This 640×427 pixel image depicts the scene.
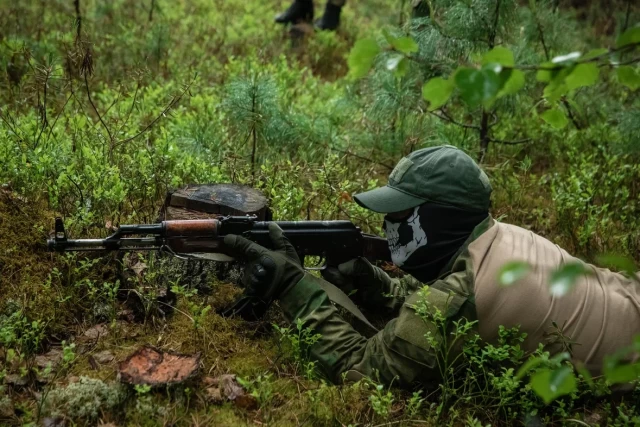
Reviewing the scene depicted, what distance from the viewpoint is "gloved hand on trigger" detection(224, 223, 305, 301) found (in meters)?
3.62

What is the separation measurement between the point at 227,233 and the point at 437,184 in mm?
1115

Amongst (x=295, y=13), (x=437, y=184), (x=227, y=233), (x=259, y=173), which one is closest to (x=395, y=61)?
(x=437, y=184)

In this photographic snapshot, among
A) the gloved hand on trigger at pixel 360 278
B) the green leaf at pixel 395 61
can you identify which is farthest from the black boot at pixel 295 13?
the green leaf at pixel 395 61

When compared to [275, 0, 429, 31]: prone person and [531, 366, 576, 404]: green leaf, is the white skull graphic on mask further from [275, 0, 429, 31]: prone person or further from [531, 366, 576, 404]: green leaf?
[275, 0, 429, 31]: prone person

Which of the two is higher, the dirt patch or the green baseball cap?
the green baseball cap

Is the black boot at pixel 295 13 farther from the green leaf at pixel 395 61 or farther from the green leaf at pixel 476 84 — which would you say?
the green leaf at pixel 476 84

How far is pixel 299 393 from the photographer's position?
3.43 m

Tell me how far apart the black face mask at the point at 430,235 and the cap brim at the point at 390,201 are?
0.18 feet

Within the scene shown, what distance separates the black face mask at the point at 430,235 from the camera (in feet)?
11.7

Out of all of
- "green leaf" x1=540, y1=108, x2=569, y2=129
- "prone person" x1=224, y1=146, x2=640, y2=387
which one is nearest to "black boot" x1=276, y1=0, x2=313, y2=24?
"prone person" x1=224, y1=146, x2=640, y2=387

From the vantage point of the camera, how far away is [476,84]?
2.02 metres

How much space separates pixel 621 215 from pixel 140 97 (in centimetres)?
419

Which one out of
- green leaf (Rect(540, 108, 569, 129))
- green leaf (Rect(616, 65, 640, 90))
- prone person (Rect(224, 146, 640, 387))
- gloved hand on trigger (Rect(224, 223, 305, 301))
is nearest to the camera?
green leaf (Rect(616, 65, 640, 90))

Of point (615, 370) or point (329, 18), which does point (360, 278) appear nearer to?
point (615, 370)
